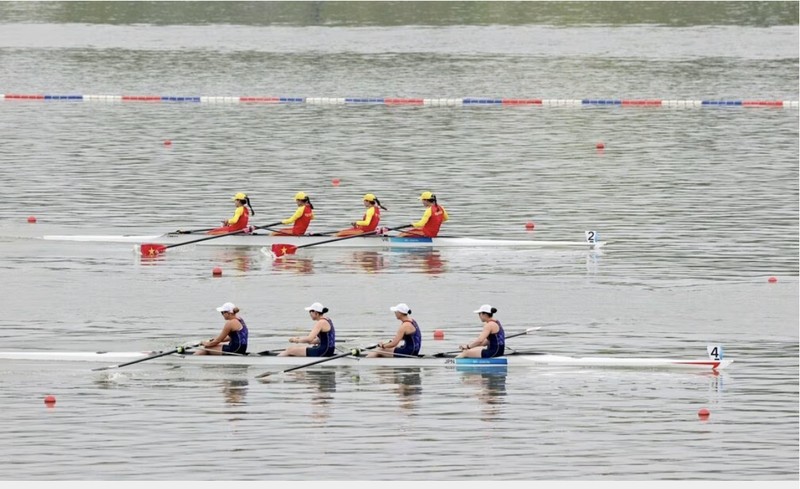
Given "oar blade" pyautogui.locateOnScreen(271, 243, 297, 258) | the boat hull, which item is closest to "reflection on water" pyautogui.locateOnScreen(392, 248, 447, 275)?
the boat hull

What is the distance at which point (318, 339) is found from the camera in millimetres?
32719

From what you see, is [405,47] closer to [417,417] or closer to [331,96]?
[331,96]

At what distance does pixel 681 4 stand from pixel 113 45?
43980 millimetres

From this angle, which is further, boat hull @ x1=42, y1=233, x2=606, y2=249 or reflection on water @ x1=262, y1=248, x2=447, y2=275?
boat hull @ x1=42, y1=233, x2=606, y2=249

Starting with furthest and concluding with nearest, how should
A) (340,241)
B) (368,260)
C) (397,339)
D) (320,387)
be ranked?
(340,241), (368,260), (397,339), (320,387)

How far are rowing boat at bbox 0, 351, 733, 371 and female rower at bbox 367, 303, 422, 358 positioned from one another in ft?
0.35

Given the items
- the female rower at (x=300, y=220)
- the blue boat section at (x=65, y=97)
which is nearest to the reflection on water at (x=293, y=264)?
the female rower at (x=300, y=220)

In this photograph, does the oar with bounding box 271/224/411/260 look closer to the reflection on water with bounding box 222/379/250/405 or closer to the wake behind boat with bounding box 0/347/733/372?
the wake behind boat with bounding box 0/347/733/372

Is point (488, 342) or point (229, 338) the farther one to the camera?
point (229, 338)

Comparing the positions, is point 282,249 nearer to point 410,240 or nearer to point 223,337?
point 410,240

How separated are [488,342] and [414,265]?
35.8 ft

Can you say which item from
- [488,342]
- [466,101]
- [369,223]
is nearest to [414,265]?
[369,223]

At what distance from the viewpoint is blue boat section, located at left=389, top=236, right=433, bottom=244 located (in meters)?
45.0

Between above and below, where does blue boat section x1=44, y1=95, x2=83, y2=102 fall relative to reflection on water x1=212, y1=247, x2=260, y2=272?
above
